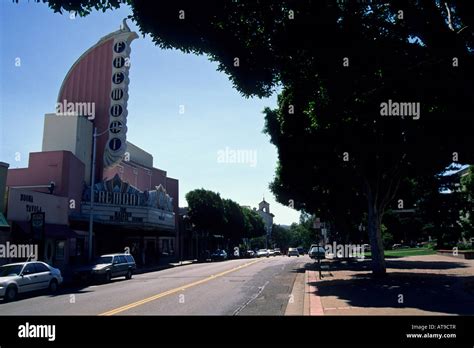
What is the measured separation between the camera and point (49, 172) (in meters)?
30.2

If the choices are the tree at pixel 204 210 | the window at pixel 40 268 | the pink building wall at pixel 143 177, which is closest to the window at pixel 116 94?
the pink building wall at pixel 143 177

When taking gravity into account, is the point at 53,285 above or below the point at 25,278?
below

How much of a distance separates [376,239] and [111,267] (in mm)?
14283

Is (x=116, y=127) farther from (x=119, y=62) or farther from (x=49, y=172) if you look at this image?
(x=49, y=172)

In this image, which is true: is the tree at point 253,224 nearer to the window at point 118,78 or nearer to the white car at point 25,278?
the window at point 118,78

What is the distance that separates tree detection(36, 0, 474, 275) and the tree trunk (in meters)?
3.99

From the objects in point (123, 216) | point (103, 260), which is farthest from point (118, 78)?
point (103, 260)

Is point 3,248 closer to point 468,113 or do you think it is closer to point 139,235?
point 139,235

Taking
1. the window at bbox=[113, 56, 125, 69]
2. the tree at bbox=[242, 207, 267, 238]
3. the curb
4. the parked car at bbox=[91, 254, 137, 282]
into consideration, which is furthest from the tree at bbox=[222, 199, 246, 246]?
the curb

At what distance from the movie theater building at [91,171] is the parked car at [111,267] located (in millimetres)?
4795

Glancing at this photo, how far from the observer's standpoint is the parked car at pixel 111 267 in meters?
22.5

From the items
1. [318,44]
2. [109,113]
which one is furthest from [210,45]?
[109,113]

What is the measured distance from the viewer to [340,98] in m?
13.0
